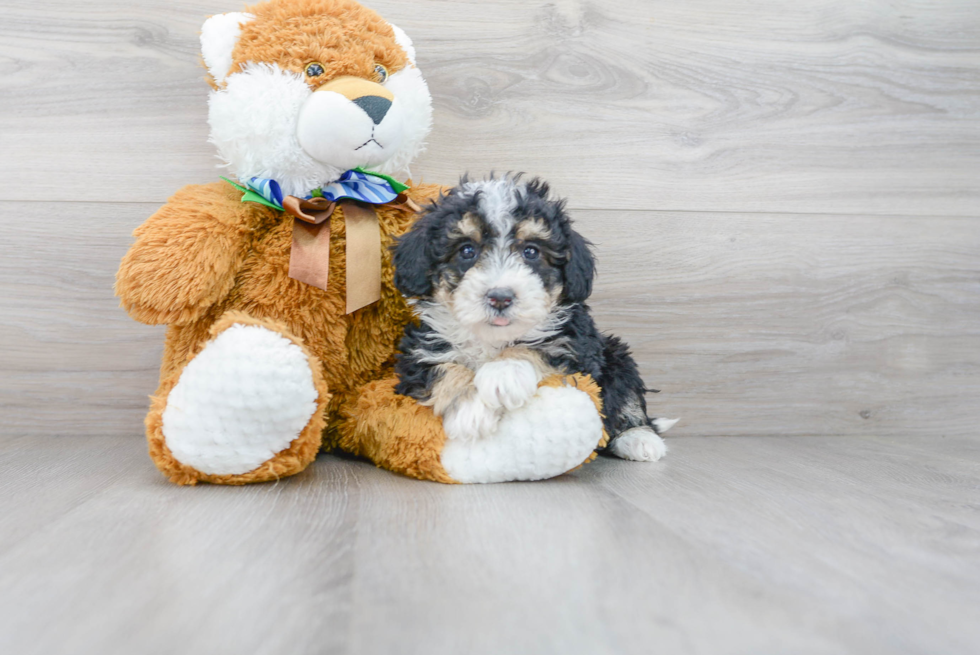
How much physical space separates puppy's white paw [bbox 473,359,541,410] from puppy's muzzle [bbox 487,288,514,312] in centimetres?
13

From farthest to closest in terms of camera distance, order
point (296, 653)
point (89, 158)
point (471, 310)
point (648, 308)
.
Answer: point (648, 308), point (89, 158), point (471, 310), point (296, 653)

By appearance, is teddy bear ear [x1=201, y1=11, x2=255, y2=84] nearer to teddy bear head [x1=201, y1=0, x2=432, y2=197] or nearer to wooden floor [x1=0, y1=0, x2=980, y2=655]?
teddy bear head [x1=201, y1=0, x2=432, y2=197]

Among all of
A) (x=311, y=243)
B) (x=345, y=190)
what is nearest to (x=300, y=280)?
(x=311, y=243)

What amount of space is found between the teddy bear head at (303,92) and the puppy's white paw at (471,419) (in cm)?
54

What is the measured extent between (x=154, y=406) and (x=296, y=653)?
0.75 m

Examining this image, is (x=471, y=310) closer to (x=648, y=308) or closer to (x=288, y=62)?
(x=288, y=62)

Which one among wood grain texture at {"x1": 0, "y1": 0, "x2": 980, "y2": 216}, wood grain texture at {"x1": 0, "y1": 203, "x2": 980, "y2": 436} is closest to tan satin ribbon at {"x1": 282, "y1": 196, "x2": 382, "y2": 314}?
wood grain texture at {"x1": 0, "y1": 0, "x2": 980, "y2": 216}

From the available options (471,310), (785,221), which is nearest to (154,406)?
(471,310)

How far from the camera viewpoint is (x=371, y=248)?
145 cm

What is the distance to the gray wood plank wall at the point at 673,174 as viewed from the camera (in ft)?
5.75

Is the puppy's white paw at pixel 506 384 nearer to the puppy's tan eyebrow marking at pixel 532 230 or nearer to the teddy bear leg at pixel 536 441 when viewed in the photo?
the teddy bear leg at pixel 536 441

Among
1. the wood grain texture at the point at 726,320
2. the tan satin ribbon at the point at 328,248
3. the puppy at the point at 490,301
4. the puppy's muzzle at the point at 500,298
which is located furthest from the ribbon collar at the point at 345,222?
the wood grain texture at the point at 726,320

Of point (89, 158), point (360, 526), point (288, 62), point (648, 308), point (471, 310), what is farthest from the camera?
point (648, 308)

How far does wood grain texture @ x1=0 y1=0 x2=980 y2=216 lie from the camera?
1.74 meters
